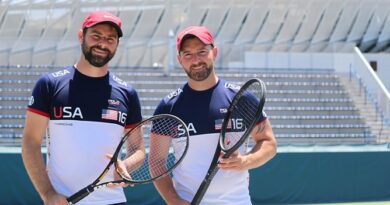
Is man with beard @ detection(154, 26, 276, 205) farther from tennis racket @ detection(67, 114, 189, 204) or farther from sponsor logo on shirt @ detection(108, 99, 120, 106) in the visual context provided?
sponsor logo on shirt @ detection(108, 99, 120, 106)

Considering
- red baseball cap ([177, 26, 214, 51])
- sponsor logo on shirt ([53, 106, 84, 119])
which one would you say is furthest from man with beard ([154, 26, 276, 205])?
sponsor logo on shirt ([53, 106, 84, 119])

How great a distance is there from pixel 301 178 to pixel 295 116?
949 cm

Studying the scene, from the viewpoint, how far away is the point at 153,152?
11.5 ft

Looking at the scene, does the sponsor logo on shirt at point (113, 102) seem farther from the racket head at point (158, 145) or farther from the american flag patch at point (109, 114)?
the racket head at point (158, 145)

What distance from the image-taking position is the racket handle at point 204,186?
3.24 metres

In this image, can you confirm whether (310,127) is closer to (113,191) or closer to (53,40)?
(53,40)

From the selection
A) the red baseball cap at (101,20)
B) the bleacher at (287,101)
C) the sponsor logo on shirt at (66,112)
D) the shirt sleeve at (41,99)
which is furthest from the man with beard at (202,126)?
the bleacher at (287,101)

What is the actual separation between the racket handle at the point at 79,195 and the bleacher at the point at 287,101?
14.8 m

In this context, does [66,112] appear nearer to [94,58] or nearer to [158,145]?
[94,58]

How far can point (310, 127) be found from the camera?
19.8 m

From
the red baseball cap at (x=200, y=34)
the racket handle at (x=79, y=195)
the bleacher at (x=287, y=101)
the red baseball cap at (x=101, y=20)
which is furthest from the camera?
the bleacher at (x=287, y=101)

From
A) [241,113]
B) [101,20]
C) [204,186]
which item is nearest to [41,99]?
[101,20]

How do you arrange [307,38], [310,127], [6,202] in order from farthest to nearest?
[307,38], [310,127], [6,202]

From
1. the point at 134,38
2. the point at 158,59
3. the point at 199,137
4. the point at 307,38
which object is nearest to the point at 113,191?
the point at 199,137
